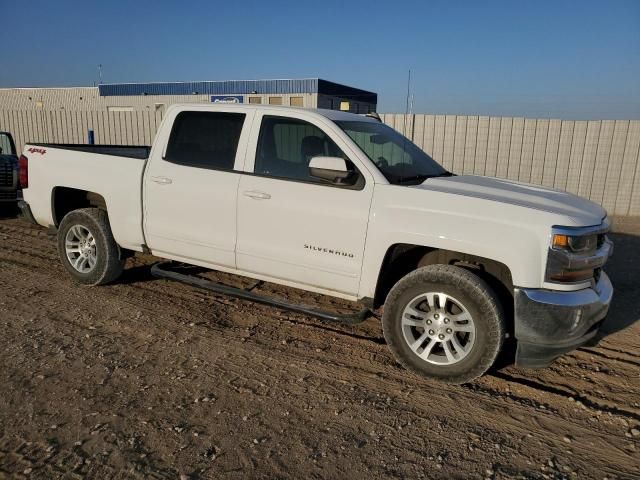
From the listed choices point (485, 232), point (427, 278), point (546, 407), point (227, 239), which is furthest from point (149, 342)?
point (546, 407)

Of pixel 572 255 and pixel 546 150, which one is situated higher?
pixel 546 150

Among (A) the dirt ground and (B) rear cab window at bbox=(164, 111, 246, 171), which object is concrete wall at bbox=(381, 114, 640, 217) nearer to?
(A) the dirt ground

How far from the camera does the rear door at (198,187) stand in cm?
452

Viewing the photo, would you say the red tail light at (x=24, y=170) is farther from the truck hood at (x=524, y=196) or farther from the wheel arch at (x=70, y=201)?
the truck hood at (x=524, y=196)

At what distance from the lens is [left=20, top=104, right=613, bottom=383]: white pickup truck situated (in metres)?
3.40

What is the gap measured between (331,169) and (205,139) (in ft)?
5.13

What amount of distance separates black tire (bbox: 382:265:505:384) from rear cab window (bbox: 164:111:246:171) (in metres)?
1.99

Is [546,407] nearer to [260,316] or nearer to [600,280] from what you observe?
[600,280]

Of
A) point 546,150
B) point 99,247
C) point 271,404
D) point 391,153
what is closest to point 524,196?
point 391,153

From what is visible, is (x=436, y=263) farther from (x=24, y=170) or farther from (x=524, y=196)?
(x=24, y=170)

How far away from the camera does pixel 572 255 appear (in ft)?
10.9

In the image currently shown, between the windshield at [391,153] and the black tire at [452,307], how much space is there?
856 mm

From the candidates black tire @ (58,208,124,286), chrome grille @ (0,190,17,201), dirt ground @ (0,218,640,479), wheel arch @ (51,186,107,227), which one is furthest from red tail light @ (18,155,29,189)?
chrome grille @ (0,190,17,201)

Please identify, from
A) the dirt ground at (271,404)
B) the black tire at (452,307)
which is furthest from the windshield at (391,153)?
the dirt ground at (271,404)
